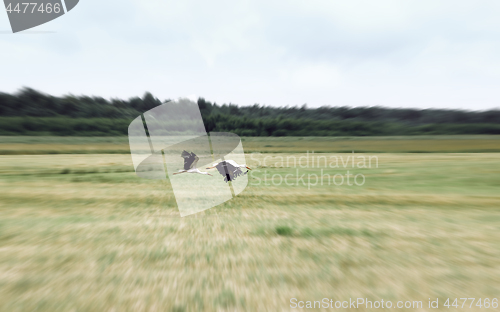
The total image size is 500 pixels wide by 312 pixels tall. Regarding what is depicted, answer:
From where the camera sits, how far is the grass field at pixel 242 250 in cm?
238

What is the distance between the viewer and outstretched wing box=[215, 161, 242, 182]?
9094 millimetres

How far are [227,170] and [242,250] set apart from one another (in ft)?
19.0

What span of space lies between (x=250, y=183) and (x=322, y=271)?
6400 millimetres

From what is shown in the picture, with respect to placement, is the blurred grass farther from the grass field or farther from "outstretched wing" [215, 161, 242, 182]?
the grass field

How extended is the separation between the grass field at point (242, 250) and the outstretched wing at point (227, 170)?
7.52 feet

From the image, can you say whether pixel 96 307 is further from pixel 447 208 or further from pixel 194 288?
pixel 447 208

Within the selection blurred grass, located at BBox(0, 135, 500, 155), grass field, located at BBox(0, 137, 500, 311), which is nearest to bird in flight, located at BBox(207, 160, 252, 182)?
grass field, located at BBox(0, 137, 500, 311)

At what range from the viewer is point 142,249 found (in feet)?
11.1

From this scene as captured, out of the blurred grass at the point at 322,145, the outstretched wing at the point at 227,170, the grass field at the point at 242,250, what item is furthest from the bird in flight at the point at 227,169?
the blurred grass at the point at 322,145

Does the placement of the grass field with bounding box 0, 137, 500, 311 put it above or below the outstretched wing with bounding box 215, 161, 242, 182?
below

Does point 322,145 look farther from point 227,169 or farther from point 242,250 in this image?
point 242,250

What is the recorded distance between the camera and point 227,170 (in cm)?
911

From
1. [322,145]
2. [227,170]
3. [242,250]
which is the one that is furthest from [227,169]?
[322,145]

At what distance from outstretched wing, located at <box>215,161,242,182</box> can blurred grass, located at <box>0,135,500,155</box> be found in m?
14.0
